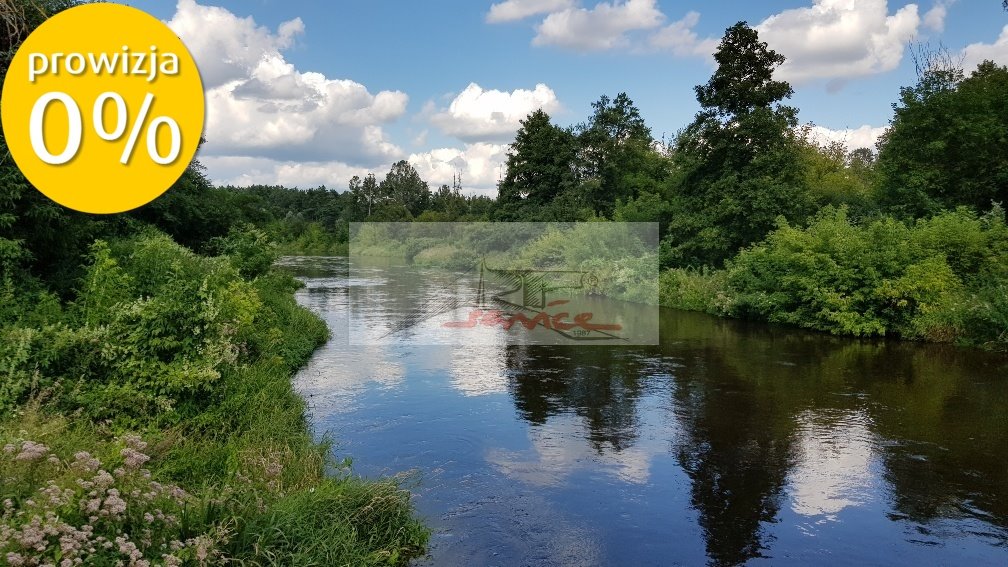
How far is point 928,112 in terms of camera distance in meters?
24.4

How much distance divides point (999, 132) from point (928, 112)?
2.82 m

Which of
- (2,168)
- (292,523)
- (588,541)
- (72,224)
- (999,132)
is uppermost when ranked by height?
(999,132)

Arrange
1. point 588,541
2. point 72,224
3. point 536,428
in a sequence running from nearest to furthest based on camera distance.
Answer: point 588,541
point 72,224
point 536,428

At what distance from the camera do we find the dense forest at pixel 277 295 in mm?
4867

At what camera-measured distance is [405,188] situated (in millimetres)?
101062

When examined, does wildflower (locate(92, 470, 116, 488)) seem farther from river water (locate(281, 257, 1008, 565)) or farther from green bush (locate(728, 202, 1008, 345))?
green bush (locate(728, 202, 1008, 345))

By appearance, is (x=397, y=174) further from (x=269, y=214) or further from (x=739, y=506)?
(x=739, y=506)

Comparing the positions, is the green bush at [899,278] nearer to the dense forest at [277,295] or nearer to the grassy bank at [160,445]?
the dense forest at [277,295]

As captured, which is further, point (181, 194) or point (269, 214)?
point (269, 214)

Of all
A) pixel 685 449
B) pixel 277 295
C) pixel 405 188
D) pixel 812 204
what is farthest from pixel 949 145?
pixel 405 188

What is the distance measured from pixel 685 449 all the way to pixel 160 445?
6.59 meters

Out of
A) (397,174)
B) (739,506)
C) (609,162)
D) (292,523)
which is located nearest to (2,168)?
(292,523)

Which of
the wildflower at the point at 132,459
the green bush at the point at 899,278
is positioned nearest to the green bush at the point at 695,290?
the green bush at the point at 899,278

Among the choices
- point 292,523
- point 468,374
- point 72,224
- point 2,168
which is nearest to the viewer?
point 292,523
